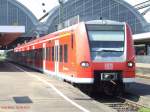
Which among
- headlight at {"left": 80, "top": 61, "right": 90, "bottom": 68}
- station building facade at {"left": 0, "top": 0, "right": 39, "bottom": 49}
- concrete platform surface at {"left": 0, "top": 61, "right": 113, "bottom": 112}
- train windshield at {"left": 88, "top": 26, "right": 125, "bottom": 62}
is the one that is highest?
station building facade at {"left": 0, "top": 0, "right": 39, "bottom": 49}

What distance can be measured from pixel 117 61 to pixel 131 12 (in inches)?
3456

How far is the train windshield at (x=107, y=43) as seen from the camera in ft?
57.7

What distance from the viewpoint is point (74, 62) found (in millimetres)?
18250

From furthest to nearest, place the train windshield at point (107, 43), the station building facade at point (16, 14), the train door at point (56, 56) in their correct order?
the station building facade at point (16, 14) → the train door at point (56, 56) → the train windshield at point (107, 43)

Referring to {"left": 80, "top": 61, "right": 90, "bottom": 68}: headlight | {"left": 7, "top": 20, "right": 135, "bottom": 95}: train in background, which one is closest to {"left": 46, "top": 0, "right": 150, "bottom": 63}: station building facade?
{"left": 7, "top": 20, "right": 135, "bottom": 95}: train in background

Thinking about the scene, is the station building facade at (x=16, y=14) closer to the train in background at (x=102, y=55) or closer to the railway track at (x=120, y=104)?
the train in background at (x=102, y=55)

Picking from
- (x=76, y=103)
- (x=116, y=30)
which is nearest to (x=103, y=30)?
(x=116, y=30)

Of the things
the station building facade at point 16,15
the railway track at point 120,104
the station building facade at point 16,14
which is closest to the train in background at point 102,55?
the railway track at point 120,104

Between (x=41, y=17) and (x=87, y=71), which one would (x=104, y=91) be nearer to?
(x=87, y=71)

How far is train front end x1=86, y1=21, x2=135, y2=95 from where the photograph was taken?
57.1ft

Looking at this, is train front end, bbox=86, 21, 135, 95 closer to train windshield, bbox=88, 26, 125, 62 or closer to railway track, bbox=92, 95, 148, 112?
train windshield, bbox=88, 26, 125, 62

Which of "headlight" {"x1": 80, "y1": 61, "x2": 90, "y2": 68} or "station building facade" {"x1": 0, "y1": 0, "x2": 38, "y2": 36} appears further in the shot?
"station building facade" {"x1": 0, "y1": 0, "x2": 38, "y2": 36}

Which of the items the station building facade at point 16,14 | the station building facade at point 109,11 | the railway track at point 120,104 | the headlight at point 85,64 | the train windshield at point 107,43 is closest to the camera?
the railway track at point 120,104

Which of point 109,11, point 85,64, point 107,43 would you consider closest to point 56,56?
point 107,43
